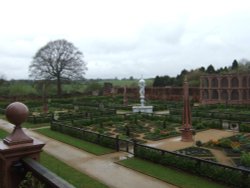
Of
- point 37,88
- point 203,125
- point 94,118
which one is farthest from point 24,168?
point 37,88

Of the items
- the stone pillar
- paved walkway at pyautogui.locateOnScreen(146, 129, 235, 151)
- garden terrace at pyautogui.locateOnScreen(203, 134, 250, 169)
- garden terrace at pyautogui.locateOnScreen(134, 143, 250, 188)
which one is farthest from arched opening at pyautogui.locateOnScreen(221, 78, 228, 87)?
the stone pillar

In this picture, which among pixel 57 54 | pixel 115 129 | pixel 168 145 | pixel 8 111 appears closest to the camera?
pixel 8 111

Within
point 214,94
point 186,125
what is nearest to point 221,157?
point 186,125

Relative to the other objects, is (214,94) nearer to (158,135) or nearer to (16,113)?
(158,135)

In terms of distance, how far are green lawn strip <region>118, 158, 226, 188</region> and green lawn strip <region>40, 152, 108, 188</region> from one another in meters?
1.98

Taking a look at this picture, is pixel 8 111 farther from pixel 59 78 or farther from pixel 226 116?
pixel 59 78

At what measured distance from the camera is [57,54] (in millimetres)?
50000

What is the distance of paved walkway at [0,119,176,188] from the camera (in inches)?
384

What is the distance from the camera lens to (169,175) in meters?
10.4

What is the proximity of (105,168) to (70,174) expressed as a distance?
4.87 ft

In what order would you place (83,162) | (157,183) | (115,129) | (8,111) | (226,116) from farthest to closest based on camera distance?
1. (226,116)
2. (115,129)
3. (83,162)
4. (157,183)
5. (8,111)

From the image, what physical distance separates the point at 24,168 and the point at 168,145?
12.6m

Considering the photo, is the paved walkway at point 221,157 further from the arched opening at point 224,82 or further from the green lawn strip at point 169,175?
the arched opening at point 224,82

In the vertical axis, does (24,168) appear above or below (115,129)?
above
